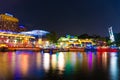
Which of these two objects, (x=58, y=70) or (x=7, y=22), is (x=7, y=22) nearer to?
(x=7, y=22)

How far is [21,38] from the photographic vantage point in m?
124

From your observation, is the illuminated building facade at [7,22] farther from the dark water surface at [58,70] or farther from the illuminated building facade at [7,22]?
the dark water surface at [58,70]

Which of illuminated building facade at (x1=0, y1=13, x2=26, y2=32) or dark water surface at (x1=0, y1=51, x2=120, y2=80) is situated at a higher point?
illuminated building facade at (x1=0, y1=13, x2=26, y2=32)

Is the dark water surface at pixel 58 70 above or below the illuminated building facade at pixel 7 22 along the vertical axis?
below

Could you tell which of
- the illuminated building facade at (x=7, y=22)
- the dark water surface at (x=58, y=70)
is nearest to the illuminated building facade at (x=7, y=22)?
the illuminated building facade at (x=7, y=22)

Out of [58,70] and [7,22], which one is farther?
[7,22]

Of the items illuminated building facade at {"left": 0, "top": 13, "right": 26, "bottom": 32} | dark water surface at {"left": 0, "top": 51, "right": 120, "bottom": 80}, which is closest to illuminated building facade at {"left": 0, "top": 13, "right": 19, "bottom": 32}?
illuminated building facade at {"left": 0, "top": 13, "right": 26, "bottom": 32}

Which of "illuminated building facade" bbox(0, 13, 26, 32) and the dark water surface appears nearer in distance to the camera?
the dark water surface

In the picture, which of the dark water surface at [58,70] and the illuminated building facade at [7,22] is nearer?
the dark water surface at [58,70]

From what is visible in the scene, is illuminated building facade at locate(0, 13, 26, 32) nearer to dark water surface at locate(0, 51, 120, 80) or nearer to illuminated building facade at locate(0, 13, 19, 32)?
illuminated building facade at locate(0, 13, 19, 32)

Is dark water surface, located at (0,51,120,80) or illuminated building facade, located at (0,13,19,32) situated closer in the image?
dark water surface, located at (0,51,120,80)

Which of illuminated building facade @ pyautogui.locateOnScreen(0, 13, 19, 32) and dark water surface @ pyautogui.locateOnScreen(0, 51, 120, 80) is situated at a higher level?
illuminated building facade @ pyautogui.locateOnScreen(0, 13, 19, 32)

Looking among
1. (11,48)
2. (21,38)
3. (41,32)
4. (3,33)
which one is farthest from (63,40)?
(11,48)

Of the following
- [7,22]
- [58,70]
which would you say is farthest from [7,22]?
[58,70]
